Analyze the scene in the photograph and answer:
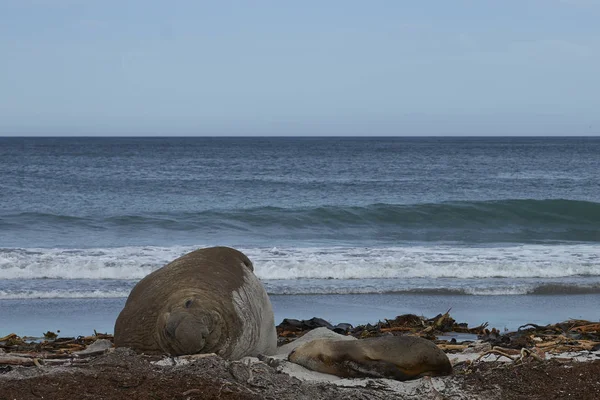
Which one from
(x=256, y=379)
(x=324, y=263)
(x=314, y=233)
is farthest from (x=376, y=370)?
(x=314, y=233)

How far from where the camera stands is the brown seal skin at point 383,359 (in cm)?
604

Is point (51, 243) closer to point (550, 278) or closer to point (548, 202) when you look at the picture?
point (550, 278)

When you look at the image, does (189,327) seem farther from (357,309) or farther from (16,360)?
(357,309)

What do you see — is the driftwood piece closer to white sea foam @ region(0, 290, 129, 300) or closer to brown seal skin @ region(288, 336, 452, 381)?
brown seal skin @ region(288, 336, 452, 381)

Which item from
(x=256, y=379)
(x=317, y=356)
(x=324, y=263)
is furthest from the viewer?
(x=324, y=263)

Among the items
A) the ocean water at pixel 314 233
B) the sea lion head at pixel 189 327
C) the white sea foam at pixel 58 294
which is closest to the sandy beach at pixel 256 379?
the sea lion head at pixel 189 327

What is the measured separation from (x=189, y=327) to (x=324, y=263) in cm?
998

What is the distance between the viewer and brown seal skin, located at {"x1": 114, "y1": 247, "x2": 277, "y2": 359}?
5.89 m

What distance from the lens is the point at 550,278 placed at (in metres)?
15.2

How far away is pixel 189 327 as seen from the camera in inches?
229

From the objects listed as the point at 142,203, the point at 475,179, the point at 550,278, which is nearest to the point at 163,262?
the point at 550,278

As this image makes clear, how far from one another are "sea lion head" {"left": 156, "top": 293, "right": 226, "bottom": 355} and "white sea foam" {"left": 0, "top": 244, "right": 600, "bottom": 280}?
8.97 m

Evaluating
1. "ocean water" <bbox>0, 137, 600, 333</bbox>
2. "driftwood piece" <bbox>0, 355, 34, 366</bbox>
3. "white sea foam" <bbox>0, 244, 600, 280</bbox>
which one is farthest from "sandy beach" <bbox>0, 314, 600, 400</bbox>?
"white sea foam" <bbox>0, 244, 600, 280</bbox>

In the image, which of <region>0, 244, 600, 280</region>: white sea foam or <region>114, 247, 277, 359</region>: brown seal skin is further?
<region>0, 244, 600, 280</region>: white sea foam
